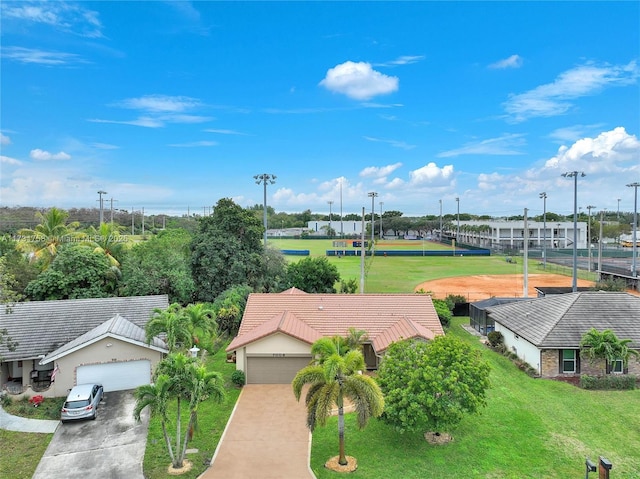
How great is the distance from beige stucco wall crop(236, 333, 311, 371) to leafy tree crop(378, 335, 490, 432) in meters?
7.04

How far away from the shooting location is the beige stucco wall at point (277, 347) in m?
23.3

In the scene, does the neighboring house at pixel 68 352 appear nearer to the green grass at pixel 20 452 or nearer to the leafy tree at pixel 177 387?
the green grass at pixel 20 452

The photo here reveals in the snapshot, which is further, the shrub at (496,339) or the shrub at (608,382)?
the shrub at (496,339)

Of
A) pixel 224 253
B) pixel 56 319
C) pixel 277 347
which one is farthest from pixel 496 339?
Answer: pixel 56 319

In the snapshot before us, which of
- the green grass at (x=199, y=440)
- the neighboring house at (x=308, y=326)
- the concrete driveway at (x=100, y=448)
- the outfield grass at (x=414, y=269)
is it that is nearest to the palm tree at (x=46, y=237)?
the neighboring house at (x=308, y=326)

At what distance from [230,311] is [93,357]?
11.1 metres

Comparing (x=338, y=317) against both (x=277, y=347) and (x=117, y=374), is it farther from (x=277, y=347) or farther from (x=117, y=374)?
(x=117, y=374)

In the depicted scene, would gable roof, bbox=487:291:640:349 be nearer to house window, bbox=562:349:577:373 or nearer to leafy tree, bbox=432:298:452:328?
house window, bbox=562:349:577:373

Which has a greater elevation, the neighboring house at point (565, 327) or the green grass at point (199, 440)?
the neighboring house at point (565, 327)

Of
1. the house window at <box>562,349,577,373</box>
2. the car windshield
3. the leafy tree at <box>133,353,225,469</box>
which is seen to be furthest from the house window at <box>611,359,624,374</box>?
the car windshield

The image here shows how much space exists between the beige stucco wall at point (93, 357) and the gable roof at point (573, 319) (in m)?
20.8

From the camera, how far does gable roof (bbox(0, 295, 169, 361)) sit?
22750 millimetres

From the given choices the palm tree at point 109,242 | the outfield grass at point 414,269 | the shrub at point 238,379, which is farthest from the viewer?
the outfield grass at point 414,269

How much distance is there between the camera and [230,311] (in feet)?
105
